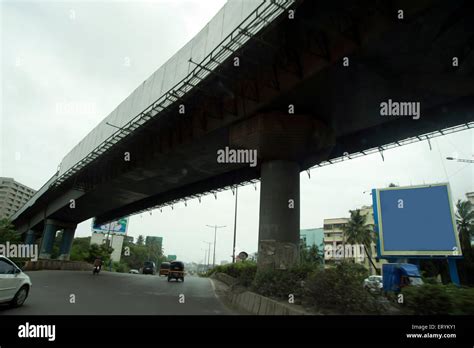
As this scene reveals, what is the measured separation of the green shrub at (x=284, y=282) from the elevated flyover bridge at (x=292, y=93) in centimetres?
247

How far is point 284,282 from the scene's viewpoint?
12.1m

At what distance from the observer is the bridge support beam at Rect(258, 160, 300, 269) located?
15836 millimetres

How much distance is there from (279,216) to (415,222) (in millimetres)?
30161

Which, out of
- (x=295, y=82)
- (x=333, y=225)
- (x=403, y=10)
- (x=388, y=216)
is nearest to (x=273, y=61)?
(x=295, y=82)

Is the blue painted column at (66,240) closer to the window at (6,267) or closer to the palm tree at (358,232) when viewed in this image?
the window at (6,267)

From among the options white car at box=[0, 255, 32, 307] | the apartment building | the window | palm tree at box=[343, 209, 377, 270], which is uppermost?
the apartment building

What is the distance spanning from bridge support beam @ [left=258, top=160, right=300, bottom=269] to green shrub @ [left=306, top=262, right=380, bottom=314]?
219 inches

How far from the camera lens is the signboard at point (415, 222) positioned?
3697 cm

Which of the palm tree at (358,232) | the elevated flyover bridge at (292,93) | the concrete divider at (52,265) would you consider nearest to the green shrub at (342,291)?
the elevated flyover bridge at (292,93)

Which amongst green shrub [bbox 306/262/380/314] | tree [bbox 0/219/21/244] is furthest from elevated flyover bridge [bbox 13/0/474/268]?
tree [bbox 0/219/21/244]

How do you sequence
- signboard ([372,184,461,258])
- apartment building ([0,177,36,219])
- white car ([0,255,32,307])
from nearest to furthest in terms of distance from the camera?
white car ([0,255,32,307]) → signboard ([372,184,461,258]) → apartment building ([0,177,36,219])

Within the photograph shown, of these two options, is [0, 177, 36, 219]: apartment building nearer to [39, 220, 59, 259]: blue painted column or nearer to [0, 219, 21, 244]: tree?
[0, 219, 21, 244]: tree

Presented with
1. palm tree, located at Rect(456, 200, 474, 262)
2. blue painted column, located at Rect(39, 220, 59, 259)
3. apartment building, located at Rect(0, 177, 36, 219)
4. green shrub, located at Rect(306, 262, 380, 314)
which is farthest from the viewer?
apartment building, located at Rect(0, 177, 36, 219)
